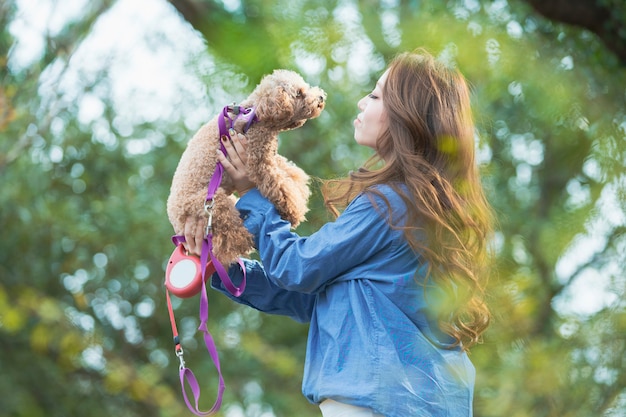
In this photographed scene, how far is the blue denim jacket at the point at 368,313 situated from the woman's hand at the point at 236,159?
1.6 inches

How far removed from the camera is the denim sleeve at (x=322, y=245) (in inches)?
62.7

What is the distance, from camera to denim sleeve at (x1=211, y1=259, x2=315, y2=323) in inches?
71.1

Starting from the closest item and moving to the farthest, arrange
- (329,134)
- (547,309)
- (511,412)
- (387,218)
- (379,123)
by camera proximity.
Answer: (387,218) < (379,123) < (511,412) < (547,309) < (329,134)

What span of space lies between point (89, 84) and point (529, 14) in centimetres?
265

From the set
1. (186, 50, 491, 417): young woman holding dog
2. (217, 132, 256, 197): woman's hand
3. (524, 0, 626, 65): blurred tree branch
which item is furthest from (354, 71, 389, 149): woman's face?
(524, 0, 626, 65): blurred tree branch

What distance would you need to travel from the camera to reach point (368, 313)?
1.59m

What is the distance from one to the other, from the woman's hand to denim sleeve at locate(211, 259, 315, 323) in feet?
0.64

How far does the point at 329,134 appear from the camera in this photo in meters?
4.95

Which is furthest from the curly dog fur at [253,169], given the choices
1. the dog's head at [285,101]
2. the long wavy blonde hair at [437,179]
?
the long wavy blonde hair at [437,179]

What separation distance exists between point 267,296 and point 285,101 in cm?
41

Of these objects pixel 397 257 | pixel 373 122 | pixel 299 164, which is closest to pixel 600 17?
pixel 373 122

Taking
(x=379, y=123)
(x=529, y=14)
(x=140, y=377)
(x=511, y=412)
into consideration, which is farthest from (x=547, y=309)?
(x=140, y=377)

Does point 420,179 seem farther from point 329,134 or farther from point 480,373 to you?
point 329,134

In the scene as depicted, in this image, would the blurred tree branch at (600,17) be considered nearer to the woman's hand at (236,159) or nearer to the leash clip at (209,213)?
the woman's hand at (236,159)
